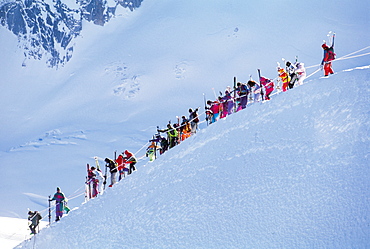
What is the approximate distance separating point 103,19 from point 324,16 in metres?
23.1

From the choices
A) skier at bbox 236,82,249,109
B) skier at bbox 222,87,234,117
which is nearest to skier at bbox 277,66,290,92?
skier at bbox 236,82,249,109

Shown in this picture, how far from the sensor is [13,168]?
63719 millimetres

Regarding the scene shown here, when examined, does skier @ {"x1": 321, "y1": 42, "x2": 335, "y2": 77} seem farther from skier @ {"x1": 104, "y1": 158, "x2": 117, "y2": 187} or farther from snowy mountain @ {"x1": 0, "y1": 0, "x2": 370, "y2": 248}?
snowy mountain @ {"x1": 0, "y1": 0, "x2": 370, "y2": 248}

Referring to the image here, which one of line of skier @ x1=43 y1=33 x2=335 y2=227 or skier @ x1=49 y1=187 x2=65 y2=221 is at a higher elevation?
line of skier @ x1=43 y1=33 x2=335 y2=227

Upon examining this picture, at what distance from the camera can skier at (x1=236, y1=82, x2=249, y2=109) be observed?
81.0 ft

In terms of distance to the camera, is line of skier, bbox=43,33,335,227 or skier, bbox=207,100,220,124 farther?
skier, bbox=207,100,220,124

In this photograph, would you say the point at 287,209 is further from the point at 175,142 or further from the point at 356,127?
the point at 175,142

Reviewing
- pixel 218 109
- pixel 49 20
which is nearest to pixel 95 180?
pixel 218 109

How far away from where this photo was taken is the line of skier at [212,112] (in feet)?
79.3

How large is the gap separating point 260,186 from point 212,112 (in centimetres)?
382

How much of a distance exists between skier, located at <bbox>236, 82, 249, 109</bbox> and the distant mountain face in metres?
61.7

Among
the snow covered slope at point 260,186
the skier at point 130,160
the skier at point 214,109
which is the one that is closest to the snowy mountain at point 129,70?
the skier at point 130,160

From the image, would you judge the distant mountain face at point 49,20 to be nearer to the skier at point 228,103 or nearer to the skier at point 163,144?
the skier at point 163,144

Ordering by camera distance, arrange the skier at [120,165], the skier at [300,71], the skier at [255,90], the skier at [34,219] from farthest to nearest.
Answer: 1. the skier at [34,219]
2. the skier at [120,165]
3. the skier at [255,90]
4. the skier at [300,71]
